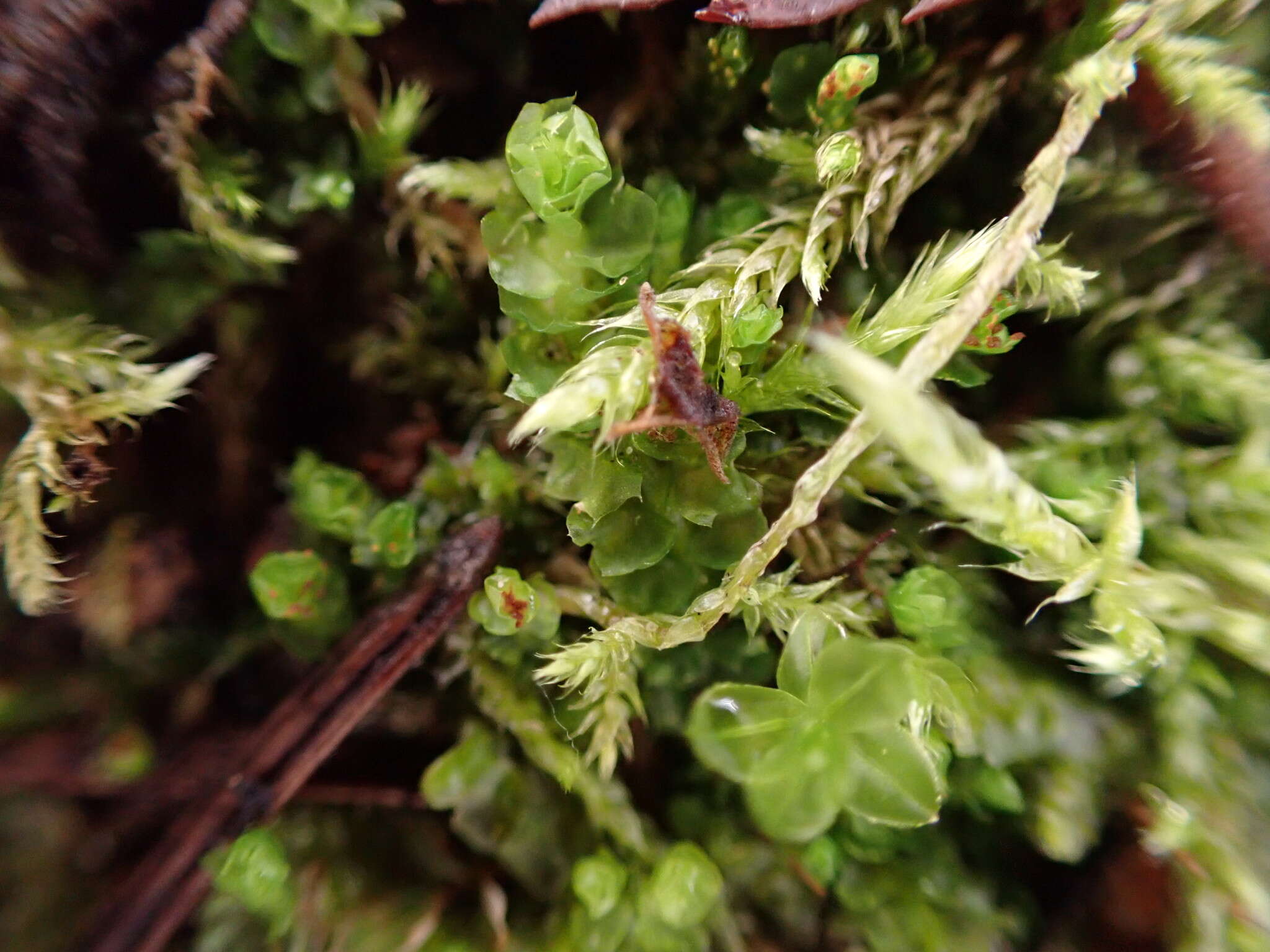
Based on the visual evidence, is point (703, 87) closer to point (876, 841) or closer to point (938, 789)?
point (938, 789)

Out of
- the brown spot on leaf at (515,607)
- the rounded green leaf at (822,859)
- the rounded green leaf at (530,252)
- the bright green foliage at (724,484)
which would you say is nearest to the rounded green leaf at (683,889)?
the bright green foliage at (724,484)

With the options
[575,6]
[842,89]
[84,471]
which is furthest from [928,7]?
[84,471]

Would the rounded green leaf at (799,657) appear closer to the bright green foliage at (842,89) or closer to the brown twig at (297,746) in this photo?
the brown twig at (297,746)

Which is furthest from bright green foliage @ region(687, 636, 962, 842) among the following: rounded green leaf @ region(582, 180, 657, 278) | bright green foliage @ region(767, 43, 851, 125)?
bright green foliage @ region(767, 43, 851, 125)

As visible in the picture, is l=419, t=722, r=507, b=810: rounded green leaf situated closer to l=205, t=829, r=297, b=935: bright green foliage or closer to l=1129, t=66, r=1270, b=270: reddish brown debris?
l=205, t=829, r=297, b=935: bright green foliage

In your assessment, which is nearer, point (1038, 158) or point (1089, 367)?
point (1038, 158)

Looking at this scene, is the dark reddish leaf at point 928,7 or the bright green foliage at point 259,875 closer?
the dark reddish leaf at point 928,7

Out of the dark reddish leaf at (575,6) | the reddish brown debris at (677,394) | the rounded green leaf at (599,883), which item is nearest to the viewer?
the reddish brown debris at (677,394)

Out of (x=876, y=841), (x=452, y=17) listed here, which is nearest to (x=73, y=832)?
(x=876, y=841)
